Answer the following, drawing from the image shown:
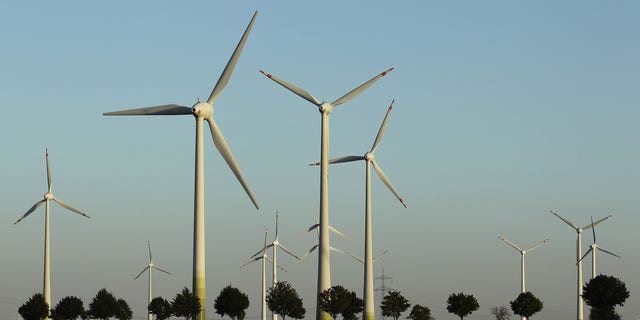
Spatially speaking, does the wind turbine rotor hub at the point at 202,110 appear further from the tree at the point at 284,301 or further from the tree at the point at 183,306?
the tree at the point at 284,301

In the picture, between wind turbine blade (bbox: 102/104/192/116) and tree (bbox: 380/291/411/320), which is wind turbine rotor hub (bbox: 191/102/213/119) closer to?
wind turbine blade (bbox: 102/104/192/116)

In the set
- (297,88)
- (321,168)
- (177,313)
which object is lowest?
(177,313)

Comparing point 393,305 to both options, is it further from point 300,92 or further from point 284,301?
point 300,92

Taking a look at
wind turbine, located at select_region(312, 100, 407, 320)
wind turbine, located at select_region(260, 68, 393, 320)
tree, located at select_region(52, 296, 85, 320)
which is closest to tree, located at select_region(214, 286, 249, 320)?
tree, located at select_region(52, 296, 85, 320)

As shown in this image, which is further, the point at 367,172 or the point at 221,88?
the point at 367,172

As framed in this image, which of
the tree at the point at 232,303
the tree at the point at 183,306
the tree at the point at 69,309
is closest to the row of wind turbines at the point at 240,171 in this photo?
the tree at the point at 183,306

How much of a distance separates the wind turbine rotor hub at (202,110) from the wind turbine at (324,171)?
725 cm

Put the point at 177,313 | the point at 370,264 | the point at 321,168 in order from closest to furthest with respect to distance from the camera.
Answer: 1. the point at 321,168
2. the point at 370,264
3. the point at 177,313

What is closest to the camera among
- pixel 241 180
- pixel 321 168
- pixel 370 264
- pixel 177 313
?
pixel 241 180

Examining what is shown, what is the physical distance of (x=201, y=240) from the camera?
4281 inches

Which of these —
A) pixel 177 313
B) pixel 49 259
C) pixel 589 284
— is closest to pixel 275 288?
pixel 177 313

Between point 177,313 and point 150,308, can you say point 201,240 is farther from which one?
point 150,308

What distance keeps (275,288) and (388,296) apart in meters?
26.3

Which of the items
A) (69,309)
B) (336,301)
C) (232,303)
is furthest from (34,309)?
(336,301)
